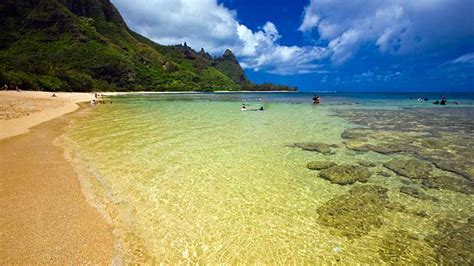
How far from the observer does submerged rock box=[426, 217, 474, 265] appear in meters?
5.57

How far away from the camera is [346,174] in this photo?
416 inches

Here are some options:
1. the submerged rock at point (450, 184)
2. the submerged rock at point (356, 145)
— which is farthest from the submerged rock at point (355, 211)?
the submerged rock at point (356, 145)

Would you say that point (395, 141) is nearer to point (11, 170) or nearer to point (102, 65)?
point (11, 170)

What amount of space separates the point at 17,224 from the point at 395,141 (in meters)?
19.7

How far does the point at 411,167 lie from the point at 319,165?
4141 millimetres

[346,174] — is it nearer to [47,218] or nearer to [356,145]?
[356,145]

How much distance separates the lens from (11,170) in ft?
32.9

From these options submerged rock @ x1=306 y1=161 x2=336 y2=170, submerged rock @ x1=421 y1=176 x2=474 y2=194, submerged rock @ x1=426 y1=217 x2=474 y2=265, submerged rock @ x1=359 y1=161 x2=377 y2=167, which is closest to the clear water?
submerged rock @ x1=426 y1=217 x2=474 y2=265

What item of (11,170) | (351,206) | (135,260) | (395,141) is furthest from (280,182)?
(395,141)

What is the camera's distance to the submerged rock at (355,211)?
675cm

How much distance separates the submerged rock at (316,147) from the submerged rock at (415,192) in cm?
506

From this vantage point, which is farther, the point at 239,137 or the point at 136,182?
the point at 239,137

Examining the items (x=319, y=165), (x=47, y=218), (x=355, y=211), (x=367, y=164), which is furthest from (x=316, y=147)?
(x=47, y=218)

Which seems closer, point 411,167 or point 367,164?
point 411,167
